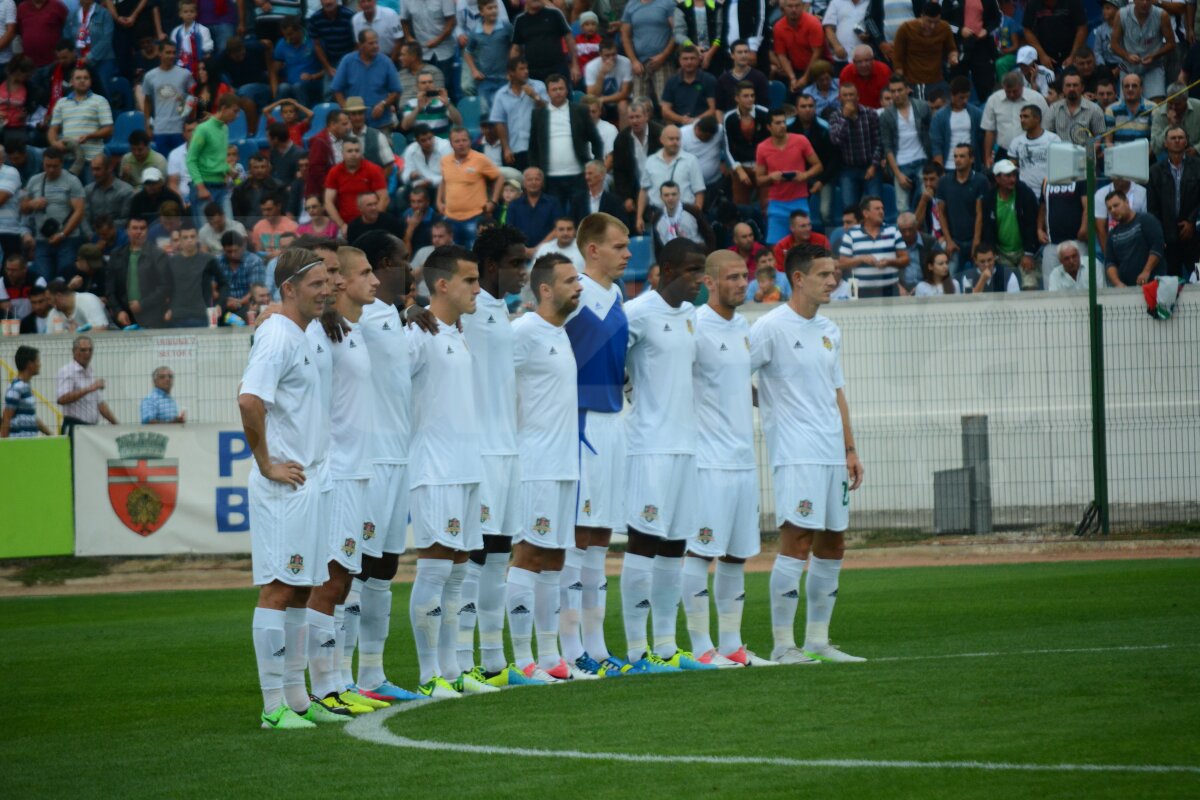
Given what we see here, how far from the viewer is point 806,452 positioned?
36.4ft

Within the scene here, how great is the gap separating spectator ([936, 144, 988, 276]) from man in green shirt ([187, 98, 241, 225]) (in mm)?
9873

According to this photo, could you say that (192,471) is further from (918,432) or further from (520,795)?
(520,795)

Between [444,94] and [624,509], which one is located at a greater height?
[444,94]

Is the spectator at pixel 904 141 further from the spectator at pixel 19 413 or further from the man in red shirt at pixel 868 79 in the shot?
the spectator at pixel 19 413

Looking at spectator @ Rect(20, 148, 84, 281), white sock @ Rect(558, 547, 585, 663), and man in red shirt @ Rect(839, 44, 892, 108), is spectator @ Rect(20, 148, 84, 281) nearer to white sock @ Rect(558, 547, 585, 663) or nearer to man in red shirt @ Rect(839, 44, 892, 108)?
man in red shirt @ Rect(839, 44, 892, 108)

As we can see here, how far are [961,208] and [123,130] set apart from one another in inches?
506

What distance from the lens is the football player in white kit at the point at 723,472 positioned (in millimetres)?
10898

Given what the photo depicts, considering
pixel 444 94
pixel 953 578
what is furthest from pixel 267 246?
pixel 953 578

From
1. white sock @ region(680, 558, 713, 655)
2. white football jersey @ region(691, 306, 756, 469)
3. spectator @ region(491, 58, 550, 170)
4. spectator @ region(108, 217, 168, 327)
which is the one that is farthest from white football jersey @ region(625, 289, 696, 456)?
spectator @ region(491, 58, 550, 170)

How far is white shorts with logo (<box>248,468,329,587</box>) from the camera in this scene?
8531mm

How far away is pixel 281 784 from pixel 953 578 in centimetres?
1051

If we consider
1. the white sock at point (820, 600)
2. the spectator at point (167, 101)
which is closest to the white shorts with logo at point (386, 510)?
the white sock at point (820, 600)

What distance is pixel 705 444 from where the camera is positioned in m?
11.0

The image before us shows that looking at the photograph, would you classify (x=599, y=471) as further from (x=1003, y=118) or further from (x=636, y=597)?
(x=1003, y=118)
